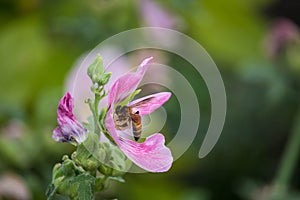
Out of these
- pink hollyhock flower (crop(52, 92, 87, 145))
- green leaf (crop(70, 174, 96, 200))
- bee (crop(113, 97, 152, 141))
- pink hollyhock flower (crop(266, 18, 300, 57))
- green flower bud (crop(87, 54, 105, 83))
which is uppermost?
pink hollyhock flower (crop(266, 18, 300, 57))

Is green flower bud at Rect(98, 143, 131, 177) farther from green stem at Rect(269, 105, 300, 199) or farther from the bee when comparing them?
green stem at Rect(269, 105, 300, 199)

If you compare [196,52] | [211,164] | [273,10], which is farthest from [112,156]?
[273,10]

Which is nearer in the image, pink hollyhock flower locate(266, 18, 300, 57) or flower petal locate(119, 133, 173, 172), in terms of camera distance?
flower petal locate(119, 133, 173, 172)

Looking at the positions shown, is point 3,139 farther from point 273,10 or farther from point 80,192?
point 273,10

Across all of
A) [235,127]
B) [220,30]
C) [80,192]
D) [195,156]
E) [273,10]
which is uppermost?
[273,10]

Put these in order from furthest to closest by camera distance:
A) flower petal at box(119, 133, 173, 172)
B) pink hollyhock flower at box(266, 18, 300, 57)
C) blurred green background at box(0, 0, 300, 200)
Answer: pink hollyhock flower at box(266, 18, 300, 57), blurred green background at box(0, 0, 300, 200), flower petal at box(119, 133, 173, 172)

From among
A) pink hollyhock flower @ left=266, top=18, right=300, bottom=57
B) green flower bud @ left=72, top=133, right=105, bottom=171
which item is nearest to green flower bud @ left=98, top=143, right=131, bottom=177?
green flower bud @ left=72, top=133, right=105, bottom=171

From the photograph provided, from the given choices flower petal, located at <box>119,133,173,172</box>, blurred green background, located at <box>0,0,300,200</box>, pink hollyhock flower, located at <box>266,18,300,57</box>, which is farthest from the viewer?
pink hollyhock flower, located at <box>266,18,300,57</box>

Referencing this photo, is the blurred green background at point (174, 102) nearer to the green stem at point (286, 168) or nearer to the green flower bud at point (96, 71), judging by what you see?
the green stem at point (286, 168)
